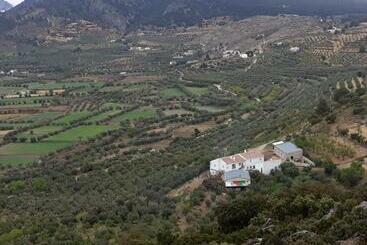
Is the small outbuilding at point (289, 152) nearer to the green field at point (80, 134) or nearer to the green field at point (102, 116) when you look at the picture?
the green field at point (80, 134)

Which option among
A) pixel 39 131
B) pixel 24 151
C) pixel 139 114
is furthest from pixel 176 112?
pixel 24 151

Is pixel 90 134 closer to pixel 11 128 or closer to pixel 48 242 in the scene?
pixel 11 128

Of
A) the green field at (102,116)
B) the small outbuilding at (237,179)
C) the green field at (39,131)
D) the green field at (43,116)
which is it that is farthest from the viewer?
the green field at (43,116)

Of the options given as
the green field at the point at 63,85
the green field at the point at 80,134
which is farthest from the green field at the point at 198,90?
the green field at the point at 80,134

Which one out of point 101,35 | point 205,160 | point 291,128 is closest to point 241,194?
point 205,160

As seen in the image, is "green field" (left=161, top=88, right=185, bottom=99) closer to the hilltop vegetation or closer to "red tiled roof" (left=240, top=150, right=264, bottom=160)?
the hilltop vegetation

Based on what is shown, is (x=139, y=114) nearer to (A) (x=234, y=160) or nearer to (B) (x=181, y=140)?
(B) (x=181, y=140)

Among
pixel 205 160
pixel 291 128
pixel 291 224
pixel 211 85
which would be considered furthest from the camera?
pixel 211 85
